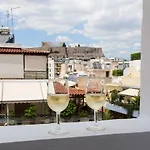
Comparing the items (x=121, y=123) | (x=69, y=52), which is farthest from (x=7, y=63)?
(x=121, y=123)

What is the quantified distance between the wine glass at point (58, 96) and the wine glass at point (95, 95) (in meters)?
0.05

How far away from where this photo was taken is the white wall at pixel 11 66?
702cm

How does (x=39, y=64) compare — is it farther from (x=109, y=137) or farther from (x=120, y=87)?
(x=109, y=137)

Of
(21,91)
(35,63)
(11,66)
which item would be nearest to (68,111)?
(21,91)

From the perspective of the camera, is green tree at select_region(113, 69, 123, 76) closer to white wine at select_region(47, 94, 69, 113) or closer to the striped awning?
the striped awning

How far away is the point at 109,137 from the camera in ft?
2.01

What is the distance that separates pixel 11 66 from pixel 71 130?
22.2ft

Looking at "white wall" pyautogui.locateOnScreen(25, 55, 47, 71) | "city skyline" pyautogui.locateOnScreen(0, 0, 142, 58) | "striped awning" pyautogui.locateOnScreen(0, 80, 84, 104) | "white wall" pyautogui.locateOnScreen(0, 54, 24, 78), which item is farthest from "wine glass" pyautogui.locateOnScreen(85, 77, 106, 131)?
"white wall" pyautogui.locateOnScreen(0, 54, 24, 78)

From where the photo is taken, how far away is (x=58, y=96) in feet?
1.91

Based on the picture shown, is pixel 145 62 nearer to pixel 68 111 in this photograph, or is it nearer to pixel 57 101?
pixel 57 101

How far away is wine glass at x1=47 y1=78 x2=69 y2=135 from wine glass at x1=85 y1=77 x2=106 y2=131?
0.17ft

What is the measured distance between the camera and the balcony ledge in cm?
57

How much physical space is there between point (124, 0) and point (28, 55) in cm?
551

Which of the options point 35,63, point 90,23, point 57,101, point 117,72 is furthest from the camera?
point 35,63
